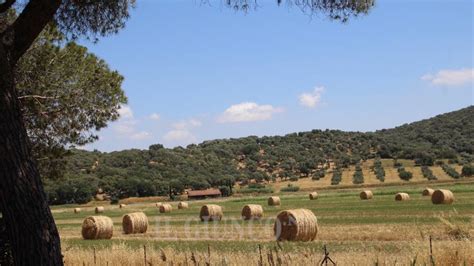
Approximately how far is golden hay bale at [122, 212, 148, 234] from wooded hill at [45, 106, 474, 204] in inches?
2255

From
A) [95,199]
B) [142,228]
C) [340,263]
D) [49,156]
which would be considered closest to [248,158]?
[95,199]

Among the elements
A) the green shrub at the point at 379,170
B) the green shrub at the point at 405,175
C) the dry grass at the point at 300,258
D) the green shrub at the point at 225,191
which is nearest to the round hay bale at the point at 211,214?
the dry grass at the point at 300,258

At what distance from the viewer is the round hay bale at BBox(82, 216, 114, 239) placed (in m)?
29.5

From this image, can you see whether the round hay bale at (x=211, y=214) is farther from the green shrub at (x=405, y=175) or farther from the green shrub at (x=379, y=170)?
the green shrub at (x=405, y=175)

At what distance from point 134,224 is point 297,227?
12290 mm

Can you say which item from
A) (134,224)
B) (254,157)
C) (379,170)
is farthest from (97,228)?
(254,157)

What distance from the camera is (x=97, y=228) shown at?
2948 centimetres

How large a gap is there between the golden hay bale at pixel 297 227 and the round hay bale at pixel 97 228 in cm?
1037

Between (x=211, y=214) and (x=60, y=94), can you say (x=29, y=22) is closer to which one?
(x=60, y=94)

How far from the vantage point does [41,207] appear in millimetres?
7113

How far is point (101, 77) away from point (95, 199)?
8164 centimetres

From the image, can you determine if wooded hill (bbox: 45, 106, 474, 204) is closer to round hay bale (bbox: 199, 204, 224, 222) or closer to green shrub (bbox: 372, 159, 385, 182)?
green shrub (bbox: 372, 159, 385, 182)

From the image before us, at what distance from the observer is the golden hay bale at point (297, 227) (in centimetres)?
2292

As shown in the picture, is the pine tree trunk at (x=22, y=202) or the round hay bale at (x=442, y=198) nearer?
the pine tree trunk at (x=22, y=202)
